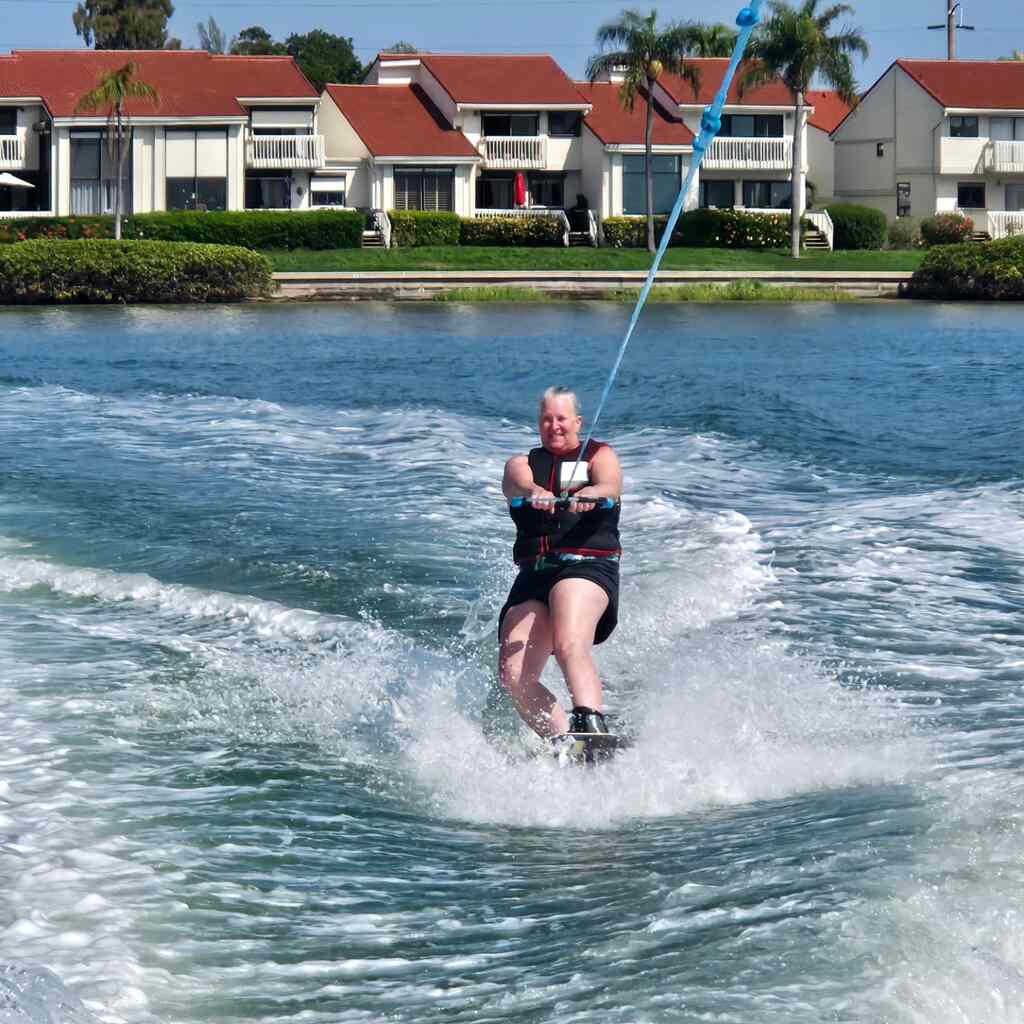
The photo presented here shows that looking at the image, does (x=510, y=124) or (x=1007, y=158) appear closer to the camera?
(x=510, y=124)

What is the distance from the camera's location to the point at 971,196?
6775 centimetres

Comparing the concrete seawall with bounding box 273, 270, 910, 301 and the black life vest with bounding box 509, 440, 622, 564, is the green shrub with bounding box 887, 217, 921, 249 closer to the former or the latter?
the concrete seawall with bounding box 273, 270, 910, 301

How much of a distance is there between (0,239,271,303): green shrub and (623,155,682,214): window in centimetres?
2196

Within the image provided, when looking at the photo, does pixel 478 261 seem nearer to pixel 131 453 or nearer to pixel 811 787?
pixel 131 453

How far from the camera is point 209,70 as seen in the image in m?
64.8

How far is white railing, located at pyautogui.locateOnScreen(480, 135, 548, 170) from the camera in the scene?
64.9 metres

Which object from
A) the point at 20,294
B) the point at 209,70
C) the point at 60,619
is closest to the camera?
the point at 60,619

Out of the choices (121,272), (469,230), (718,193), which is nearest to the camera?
(121,272)

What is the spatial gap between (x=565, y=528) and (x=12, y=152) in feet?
196

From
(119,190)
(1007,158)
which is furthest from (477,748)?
(1007,158)

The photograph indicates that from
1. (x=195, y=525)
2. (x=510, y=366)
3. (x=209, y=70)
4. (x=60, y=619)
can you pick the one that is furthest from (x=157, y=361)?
(x=209, y=70)

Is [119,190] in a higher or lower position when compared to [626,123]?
lower

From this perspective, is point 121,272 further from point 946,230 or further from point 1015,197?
point 1015,197

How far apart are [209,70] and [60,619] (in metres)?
59.0
